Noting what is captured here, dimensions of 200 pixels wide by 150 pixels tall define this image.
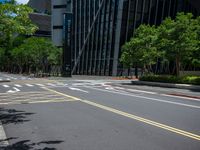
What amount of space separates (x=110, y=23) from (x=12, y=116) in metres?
54.7

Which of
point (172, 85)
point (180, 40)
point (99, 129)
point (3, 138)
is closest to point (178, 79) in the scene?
point (172, 85)

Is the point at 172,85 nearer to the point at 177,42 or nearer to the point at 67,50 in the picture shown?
the point at 177,42

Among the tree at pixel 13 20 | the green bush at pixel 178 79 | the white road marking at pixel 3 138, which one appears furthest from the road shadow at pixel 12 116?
the green bush at pixel 178 79

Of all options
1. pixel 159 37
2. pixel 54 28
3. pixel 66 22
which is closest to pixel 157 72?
pixel 66 22

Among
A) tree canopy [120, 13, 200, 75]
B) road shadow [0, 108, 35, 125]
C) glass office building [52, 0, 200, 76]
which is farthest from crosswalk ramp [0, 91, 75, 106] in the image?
glass office building [52, 0, 200, 76]

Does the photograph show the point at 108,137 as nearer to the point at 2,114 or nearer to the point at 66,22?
the point at 2,114

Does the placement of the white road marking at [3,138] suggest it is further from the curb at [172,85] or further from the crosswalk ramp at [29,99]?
the curb at [172,85]

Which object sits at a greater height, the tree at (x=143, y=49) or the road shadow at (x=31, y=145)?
the tree at (x=143, y=49)

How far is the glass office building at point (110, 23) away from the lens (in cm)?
6494

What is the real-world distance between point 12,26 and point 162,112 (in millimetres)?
6925

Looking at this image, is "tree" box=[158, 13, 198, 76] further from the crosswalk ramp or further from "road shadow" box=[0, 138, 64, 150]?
"road shadow" box=[0, 138, 64, 150]

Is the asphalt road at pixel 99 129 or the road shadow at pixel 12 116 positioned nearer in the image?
the asphalt road at pixel 99 129

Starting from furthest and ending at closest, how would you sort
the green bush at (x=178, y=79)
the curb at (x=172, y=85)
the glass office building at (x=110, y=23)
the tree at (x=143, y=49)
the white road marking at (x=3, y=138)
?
1. the glass office building at (x=110, y=23)
2. the tree at (x=143, y=49)
3. the green bush at (x=178, y=79)
4. the curb at (x=172, y=85)
5. the white road marking at (x=3, y=138)

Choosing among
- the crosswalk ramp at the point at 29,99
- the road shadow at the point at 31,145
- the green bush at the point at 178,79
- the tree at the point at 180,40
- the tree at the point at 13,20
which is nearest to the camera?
the road shadow at the point at 31,145
